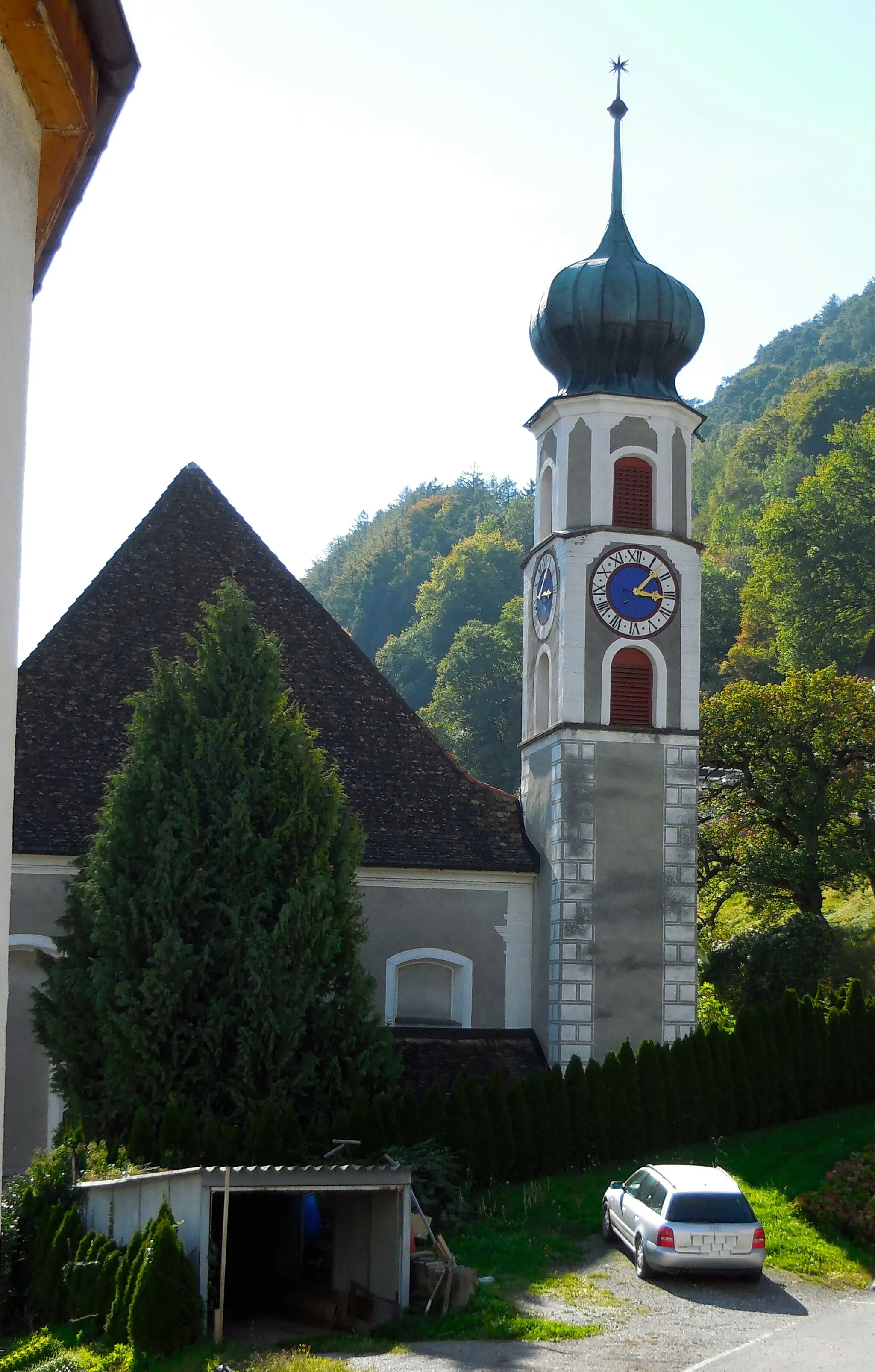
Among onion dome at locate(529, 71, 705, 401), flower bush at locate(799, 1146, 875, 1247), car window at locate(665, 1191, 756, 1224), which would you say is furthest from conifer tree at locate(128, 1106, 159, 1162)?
onion dome at locate(529, 71, 705, 401)

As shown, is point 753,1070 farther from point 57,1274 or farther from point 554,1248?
point 57,1274

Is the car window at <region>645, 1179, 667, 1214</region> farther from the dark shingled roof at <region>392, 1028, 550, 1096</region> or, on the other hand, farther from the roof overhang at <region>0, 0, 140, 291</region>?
the roof overhang at <region>0, 0, 140, 291</region>

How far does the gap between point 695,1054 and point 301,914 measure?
7117 mm

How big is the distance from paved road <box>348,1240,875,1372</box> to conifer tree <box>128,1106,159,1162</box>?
16.5 ft

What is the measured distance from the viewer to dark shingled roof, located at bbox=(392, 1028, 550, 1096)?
25047 mm

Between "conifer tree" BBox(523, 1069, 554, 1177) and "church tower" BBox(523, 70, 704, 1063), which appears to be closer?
"conifer tree" BBox(523, 1069, 554, 1177)

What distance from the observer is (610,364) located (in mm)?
28484

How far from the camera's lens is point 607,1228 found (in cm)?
1978

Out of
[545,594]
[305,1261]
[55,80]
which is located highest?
[545,594]

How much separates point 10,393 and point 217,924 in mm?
17394

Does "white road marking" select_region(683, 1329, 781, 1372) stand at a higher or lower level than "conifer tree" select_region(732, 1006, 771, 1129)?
lower

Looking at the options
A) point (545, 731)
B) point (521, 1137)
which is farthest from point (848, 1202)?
point (545, 731)

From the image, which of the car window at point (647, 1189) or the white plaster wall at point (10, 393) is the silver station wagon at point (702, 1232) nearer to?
the car window at point (647, 1189)


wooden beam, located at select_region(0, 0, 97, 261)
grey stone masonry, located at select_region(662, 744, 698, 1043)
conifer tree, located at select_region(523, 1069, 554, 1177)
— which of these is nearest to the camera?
wooden beam, located at select_region(0, 0, 97, 261)
